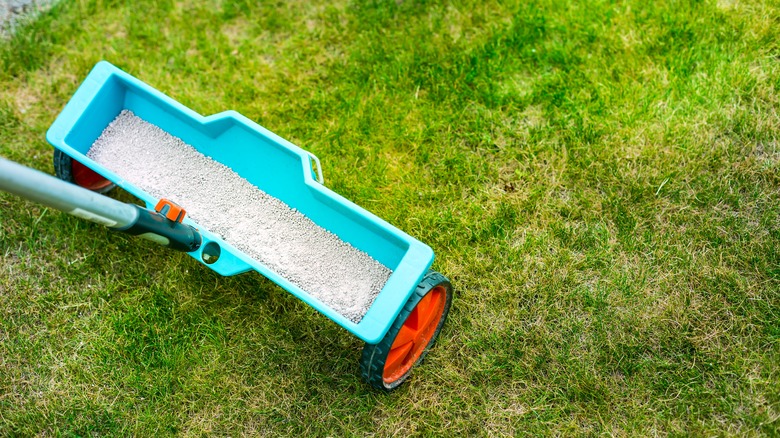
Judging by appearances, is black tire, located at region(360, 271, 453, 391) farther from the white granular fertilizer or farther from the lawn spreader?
the white granular fertilizer

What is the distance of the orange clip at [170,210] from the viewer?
180 cm

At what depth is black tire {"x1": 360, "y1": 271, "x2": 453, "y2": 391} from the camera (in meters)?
1.80

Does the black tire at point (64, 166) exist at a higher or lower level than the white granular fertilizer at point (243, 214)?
lower

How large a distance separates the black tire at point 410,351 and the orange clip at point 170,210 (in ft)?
2.25

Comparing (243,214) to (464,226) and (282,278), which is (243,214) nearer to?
(282,278)

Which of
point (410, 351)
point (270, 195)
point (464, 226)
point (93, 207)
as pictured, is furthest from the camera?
point (464, 226)

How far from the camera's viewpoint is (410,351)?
6.60ft

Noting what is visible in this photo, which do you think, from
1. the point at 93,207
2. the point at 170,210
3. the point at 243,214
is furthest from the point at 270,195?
the point at 93,207

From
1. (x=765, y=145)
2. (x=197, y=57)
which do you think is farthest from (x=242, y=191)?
(x=765, y=145)

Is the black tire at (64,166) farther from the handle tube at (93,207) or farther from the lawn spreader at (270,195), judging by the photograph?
the handle tube at (93,207)

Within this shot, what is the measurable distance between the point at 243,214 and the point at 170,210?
0.31 m

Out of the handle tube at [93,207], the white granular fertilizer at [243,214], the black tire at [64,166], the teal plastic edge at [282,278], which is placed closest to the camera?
the handle tube at [93,207]

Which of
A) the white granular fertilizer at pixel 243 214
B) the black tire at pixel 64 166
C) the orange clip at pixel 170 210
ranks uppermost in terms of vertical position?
the orange clip at pixel 170 210

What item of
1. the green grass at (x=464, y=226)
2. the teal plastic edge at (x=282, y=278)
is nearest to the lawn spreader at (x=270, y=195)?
the teal plastic edge at (x=282, y=278)
